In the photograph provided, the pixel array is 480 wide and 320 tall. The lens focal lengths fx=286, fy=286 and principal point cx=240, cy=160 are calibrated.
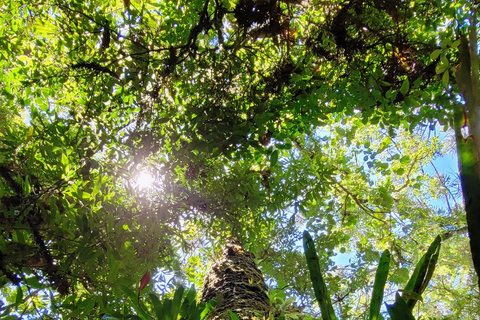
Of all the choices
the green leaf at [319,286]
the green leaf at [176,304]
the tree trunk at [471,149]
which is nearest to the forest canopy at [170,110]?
the green leaf at [176,304]

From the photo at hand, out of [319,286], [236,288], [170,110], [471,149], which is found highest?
[170,110]

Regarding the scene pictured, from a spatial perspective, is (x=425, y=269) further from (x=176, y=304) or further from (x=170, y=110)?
(x=170, y=110)

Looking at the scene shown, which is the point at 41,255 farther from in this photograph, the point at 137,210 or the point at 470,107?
the point at 470,107

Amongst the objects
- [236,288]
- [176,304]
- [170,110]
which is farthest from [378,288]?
[170,110]

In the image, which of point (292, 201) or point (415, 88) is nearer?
point (415, 88)

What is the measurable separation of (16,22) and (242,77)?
1.62 m

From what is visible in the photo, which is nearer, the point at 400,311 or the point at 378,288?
the point at 400,311

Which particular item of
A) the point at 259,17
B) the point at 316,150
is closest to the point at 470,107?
the point at 259,17

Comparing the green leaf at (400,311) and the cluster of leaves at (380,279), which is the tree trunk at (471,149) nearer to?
the green leaf at (400,311)

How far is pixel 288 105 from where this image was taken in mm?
1930

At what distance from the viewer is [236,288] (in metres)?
2.11

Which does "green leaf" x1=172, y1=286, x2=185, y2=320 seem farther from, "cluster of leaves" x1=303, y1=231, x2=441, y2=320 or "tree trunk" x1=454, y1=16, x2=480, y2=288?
"tree trunk" x1=454, y1=16, x2=480, y2=288

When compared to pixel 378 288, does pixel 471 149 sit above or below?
above

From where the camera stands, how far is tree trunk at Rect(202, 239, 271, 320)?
5.75ft
